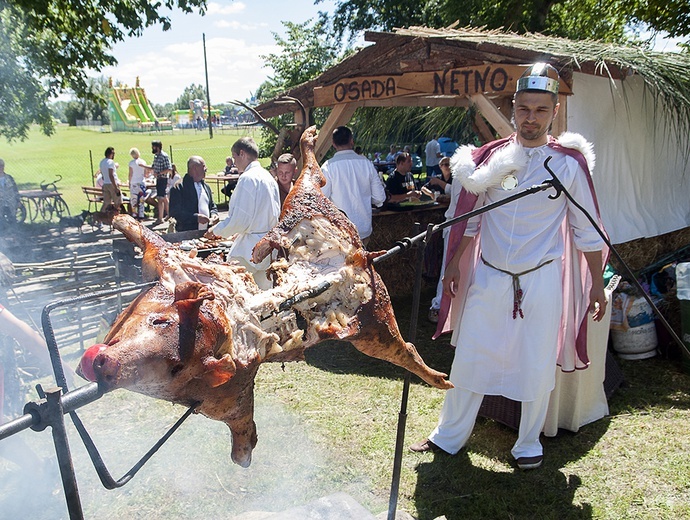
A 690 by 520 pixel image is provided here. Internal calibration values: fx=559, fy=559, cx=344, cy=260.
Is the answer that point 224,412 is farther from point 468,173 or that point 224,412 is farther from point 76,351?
point 76,351

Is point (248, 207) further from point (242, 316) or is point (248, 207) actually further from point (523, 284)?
point (242, 316)

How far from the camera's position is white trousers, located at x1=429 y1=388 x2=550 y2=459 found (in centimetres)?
346

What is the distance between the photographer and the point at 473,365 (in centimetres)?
347

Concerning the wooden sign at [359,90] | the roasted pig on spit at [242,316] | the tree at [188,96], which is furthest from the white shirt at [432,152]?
the tree at [188,96]

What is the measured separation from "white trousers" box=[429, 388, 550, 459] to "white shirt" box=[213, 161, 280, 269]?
6.81ft

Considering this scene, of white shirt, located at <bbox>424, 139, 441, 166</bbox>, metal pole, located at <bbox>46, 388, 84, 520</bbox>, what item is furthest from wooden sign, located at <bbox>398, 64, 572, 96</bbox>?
white shirt, located at <bbox>424, 139, 441, 166</bbox>

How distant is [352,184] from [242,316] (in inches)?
167

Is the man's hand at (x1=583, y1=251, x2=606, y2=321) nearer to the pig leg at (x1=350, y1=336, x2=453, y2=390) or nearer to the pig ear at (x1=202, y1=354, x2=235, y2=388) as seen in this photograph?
the pig leg at (x1=350, y1=336, x2=453, y2=390)

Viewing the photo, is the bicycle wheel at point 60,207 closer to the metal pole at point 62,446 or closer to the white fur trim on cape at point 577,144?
the white fur trim on cape at point 577,144

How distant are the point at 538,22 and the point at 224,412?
17.4 m

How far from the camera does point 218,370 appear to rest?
163 centimetres

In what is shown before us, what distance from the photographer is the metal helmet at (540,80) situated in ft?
9.90

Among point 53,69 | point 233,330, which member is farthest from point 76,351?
point 53,69

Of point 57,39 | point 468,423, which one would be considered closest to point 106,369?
point 468,423
